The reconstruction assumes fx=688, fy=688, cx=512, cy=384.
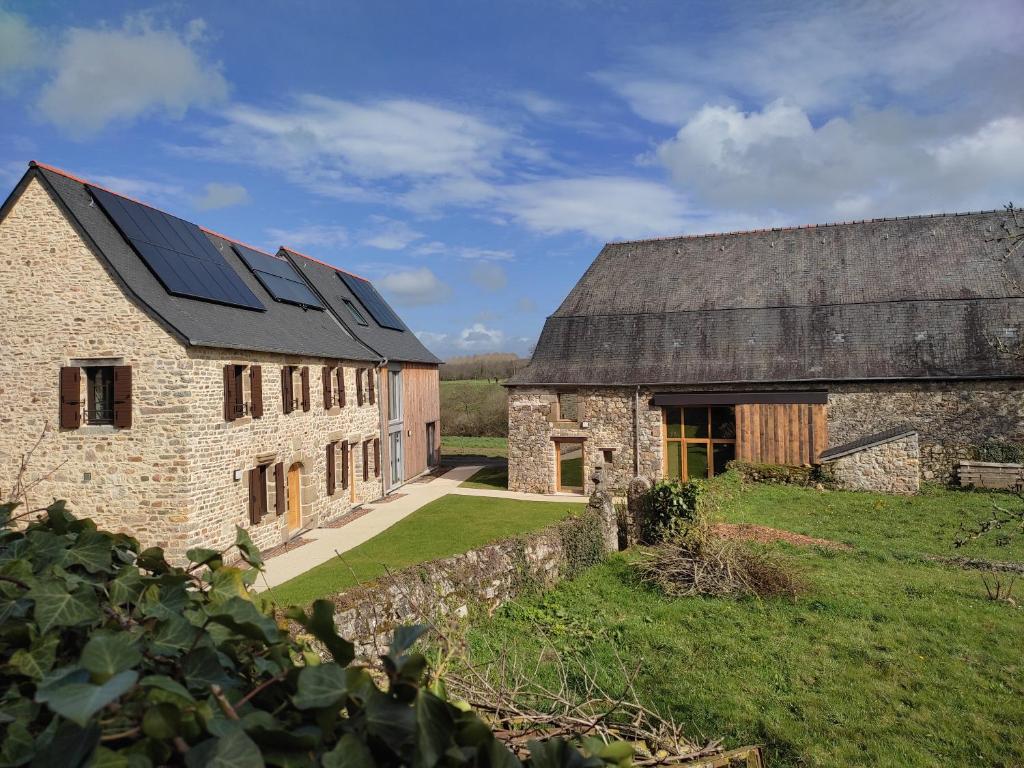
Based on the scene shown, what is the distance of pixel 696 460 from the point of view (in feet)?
76.7

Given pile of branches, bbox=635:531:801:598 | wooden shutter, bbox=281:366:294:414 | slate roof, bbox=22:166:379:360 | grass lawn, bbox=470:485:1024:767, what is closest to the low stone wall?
grass lawn, bbox=470:485:1024:767

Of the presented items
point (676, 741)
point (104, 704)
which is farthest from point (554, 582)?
point (104, 704)

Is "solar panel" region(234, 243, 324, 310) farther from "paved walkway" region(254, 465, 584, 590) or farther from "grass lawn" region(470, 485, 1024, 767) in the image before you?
"grass lawn" region(470, 485, 1024, 767)

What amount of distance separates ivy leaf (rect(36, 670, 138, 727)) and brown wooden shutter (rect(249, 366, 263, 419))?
15.8 meters

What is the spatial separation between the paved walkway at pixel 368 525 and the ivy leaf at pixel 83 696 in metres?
9.62

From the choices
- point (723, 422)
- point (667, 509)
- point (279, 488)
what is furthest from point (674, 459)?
point (279, 488)

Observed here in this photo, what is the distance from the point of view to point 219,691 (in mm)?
1291

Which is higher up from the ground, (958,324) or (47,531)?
(958,324)

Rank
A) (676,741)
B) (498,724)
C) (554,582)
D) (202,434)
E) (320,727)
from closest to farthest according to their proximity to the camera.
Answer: (320,727) < (498,724) < (676,741) < (554,582) < (202,434)

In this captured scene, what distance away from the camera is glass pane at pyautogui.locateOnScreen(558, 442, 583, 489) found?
25.8 metres

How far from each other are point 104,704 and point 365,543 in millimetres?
16549

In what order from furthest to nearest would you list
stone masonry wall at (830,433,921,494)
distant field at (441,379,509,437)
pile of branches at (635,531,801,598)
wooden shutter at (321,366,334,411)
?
distant field at (441,379,509,437) < wooden shutter at (321,366,334,411) < stone masonry wall at (830,433,921,494) < pile of branches at (635,531,801,598)

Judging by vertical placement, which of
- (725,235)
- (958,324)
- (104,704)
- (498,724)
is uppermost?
(725,235)

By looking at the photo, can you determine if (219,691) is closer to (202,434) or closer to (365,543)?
(202,434)
